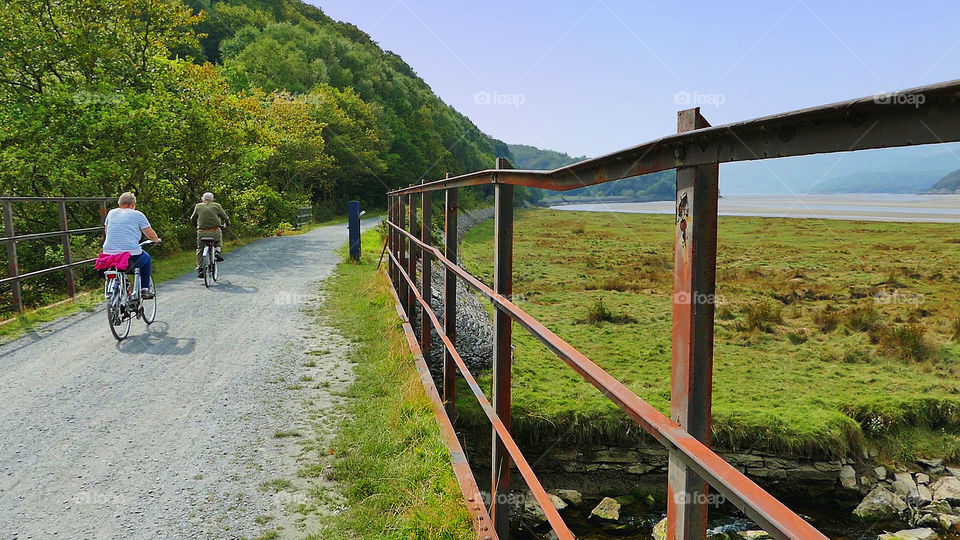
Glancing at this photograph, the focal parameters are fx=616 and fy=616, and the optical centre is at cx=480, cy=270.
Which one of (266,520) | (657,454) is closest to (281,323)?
(266,520)

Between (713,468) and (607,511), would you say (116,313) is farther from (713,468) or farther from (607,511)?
(713,468)

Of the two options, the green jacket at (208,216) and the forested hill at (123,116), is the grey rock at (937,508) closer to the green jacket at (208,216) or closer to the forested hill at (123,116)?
the forested hill at (123,116)

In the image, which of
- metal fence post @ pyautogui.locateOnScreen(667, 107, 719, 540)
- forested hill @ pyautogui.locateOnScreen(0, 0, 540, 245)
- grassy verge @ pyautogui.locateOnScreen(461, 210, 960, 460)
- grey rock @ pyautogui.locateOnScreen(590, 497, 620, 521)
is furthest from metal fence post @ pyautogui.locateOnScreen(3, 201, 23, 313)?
metal fence post @ pyautogui.locateOnScreen(667, 107, 719, 540)

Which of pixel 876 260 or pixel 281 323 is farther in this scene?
pixel 876 260

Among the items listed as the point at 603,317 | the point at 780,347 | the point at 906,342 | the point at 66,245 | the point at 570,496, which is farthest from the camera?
the point at 603,317

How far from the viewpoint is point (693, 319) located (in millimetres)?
1107

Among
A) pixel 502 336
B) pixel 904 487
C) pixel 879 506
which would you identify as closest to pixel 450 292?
pixel 502 336

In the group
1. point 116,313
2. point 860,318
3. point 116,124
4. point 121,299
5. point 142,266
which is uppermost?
point 116,124

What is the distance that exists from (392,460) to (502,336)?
1.43 m

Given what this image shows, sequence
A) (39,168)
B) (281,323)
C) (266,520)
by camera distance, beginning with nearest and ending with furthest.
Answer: (266,520)
(281,323)
(39,168)

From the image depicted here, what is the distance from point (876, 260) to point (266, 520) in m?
41.9

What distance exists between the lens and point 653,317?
66.6 feet

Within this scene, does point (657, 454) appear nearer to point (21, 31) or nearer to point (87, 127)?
point (87, 127)

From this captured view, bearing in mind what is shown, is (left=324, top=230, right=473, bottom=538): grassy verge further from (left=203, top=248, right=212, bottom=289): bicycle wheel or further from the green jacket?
the green jacket
